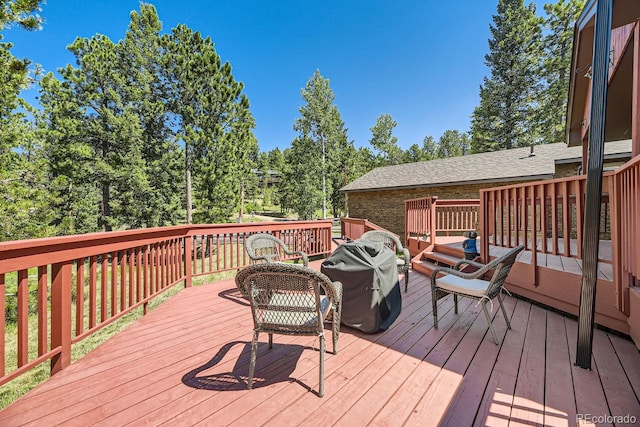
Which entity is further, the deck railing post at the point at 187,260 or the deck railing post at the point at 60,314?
the deck railing post at the point at 187,260

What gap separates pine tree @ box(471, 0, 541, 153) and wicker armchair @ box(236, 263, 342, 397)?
2138 cm

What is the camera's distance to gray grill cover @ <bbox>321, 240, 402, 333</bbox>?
96.3 inches

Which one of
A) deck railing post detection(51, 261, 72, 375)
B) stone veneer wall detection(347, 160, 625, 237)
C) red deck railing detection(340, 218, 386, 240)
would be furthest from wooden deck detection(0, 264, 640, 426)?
stone veneer wall detection(347, 160, 625, 237)

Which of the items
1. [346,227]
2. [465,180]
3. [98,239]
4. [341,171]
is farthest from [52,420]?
[341,171]

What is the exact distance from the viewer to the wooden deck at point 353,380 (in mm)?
1524

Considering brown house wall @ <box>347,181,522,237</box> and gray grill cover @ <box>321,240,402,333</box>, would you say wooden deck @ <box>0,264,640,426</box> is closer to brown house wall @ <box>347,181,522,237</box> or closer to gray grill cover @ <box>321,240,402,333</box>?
gray grill cover @ <box>321,240,402,333</box>

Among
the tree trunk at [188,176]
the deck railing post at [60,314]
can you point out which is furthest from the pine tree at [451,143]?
the deck railing post at [60,314]

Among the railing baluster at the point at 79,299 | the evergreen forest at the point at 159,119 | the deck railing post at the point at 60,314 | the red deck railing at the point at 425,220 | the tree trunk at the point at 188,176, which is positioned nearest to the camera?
the deck railing post at the point at 60,314

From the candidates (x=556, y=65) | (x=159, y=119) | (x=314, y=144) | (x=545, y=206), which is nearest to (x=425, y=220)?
(x=545, y=206)

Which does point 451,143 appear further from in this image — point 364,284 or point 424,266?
point 364,284

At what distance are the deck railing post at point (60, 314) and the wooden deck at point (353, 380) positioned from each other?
0.15m

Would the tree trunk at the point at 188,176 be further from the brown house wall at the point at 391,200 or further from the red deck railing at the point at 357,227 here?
the brown house wall at the point at 391,200

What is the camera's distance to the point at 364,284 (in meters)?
2.45

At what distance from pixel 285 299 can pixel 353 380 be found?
78 centimetres
